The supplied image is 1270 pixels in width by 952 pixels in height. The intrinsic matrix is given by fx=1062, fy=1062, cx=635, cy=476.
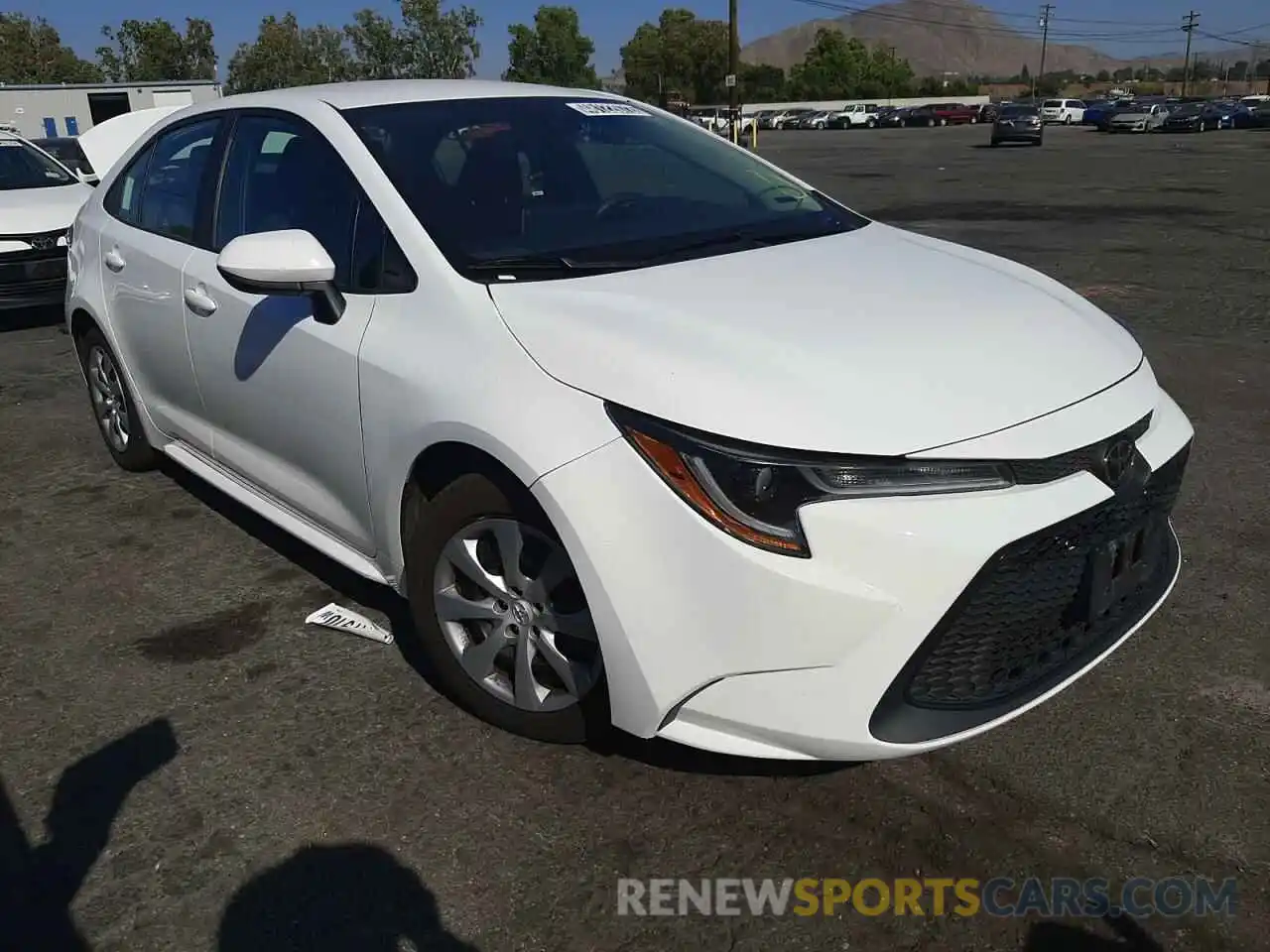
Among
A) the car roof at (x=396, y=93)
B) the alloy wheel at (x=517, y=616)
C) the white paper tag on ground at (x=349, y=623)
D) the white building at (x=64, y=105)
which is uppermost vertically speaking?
the white building at (x=64, y=105)

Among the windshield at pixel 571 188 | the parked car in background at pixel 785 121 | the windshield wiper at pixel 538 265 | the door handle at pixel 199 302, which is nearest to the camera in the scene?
the windshield wiper at pixel 538 265

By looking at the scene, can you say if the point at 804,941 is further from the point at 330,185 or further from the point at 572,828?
the point at 330,185

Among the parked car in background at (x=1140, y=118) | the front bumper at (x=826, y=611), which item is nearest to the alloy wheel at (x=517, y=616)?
the front bumper at (x=826, y=611)

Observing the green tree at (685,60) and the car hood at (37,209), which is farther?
the green tree at (685,60)

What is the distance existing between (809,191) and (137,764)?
2.81 metres

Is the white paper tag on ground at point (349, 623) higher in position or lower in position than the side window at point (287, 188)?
lower

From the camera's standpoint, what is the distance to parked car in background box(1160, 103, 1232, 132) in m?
44.6

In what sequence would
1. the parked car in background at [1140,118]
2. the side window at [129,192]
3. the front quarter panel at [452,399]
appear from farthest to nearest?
1. the parked car in background at [1140,118]
2. the side window at [129,192]
3. the front quarter panel at [452,399]

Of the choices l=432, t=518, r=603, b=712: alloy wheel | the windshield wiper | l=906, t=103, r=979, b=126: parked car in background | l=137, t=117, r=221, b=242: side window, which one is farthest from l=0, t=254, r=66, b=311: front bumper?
l=906, t=103, r=979, b=126: parked car in background

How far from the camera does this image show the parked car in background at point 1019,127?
116 ft

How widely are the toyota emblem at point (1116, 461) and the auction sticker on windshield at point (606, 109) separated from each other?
214 centimetres

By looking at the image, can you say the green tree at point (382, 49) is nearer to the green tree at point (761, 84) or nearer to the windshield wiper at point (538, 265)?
the green tree at point (761, 84)

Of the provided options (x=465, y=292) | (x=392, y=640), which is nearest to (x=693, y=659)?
(x=465, y=292)

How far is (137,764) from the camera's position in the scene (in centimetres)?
275
